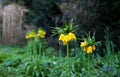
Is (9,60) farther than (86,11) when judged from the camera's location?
No

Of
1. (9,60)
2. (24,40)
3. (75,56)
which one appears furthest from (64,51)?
(24,40)

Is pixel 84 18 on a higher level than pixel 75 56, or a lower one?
higher

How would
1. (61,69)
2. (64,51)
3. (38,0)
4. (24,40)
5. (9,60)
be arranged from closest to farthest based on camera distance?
(61,69), (9,60), (64,51), (38,0), (24,40)

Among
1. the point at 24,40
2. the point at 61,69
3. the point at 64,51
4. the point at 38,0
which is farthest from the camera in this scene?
the point at 24,40

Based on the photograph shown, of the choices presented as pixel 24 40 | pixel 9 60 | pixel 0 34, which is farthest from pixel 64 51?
pixel 0 34

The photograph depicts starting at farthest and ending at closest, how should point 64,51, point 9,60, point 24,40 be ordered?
point 24,40
point 64,51
point 9,60

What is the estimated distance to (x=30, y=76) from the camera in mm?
6309

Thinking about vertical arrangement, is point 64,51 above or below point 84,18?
below

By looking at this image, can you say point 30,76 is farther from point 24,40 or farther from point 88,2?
point 24,40

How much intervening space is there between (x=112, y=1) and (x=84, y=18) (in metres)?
1.01

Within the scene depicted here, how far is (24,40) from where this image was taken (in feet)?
48.3

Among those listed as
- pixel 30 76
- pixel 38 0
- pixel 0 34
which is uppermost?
pixel 38 0

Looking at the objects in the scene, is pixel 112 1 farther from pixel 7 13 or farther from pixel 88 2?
pixel 7 13

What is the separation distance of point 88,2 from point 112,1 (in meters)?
0.76
